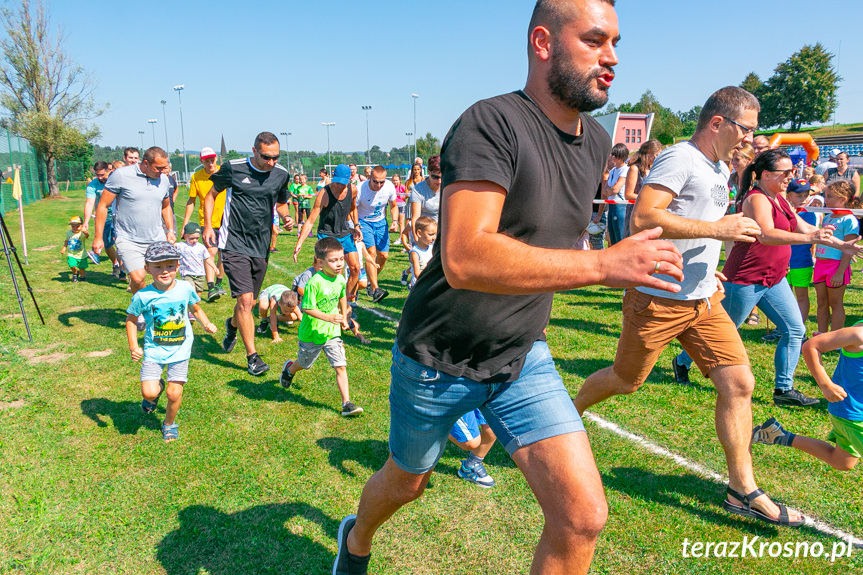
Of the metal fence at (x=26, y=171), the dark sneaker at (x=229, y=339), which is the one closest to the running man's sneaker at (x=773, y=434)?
the dark sneaker at (x=229, y=339)

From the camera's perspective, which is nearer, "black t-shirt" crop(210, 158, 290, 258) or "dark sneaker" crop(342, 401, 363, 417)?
"dark sneaker" crop(342, 401, 363, 417)

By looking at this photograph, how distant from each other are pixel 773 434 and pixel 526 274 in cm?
331

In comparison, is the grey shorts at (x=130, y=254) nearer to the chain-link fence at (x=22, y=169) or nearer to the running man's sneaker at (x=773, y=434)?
the running man's sneaker at (x=773, y=434)

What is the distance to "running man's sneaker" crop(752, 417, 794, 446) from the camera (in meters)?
3.89

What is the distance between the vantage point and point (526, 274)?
1.58m

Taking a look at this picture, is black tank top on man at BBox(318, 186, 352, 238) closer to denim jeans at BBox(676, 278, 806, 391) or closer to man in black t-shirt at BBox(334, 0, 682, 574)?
denim jeans at BBox(676, 278, 806, 391)

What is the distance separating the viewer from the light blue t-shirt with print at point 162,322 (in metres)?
4.69

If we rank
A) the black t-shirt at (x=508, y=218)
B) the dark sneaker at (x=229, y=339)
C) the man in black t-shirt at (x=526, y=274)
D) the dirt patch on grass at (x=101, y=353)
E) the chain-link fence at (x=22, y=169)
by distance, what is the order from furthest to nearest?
the chain-link fence at (x=22, y=169)
the dark sneaker at (x=229, y=339)
the dirt patch on grass at (x=101, y=353)
the black t-shirt at (x=508, y=218)
the man in black t-shirt at (x=526, y=274)

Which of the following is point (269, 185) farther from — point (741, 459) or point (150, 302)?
point (741, 459)

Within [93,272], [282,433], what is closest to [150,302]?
[282,433]

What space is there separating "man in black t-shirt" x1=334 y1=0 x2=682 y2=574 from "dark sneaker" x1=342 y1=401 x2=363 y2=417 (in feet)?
8.89

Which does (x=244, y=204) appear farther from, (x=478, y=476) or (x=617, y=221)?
(x=617, y=221)

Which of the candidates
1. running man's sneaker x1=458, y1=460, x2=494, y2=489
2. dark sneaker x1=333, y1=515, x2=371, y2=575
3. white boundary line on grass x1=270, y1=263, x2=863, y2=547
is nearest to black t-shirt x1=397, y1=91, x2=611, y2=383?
dark sneaker x1=333, y1=515, x2=371, y2=575

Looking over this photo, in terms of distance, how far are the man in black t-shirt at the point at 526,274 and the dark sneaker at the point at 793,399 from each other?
4.09 metres
